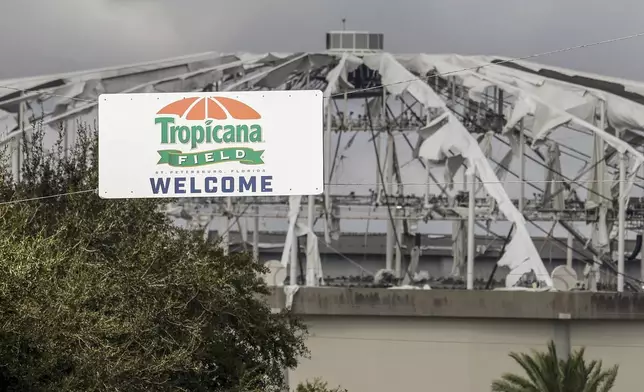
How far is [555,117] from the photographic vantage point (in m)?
43.2

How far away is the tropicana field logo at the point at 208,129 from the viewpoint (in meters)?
18.9

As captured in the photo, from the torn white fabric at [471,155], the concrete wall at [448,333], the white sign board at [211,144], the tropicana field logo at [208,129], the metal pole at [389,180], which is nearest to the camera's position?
the white sign board at [211,144]

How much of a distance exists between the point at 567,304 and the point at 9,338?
2353cm

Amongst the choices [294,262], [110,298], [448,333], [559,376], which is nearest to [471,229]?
[448,333]

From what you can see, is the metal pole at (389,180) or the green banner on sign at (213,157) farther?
the metal pole at (389,180)

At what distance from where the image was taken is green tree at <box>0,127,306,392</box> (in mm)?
21625

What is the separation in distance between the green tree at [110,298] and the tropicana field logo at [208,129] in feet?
12.3

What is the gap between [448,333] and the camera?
1698 inches

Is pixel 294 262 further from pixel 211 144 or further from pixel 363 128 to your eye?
pixel 211 144

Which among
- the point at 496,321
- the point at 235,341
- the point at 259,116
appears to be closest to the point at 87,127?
the point at 235,341

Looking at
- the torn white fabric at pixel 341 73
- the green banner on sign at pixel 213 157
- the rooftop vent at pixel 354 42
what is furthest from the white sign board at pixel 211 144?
the rooftop vent at pixel 354 42

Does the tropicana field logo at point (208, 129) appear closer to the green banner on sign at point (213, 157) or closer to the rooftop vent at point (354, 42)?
the green banner on sign at point (213, 157)

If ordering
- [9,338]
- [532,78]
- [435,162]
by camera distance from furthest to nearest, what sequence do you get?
[532,78]
[435,162]
[9,338]

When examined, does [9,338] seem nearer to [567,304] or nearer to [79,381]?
[79,381]
